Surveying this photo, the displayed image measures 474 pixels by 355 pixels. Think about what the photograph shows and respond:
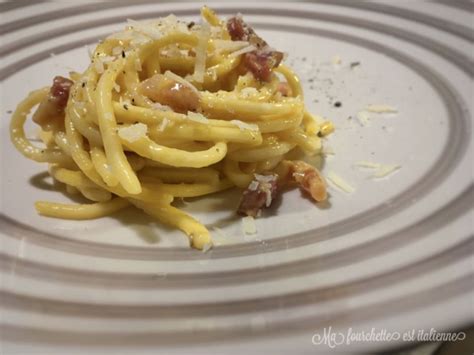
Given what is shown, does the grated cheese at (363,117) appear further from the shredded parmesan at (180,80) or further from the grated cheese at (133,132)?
the grated cheese at (133,132)

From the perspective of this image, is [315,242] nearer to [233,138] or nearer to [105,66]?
[233,138]

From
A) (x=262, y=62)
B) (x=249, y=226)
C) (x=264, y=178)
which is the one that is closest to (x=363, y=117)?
(x=262, y=62)

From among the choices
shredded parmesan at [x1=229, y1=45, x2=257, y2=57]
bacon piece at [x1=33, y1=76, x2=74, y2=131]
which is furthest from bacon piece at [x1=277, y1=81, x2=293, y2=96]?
bacon piece at [x1=33, y1=76, x2=74, y2=131]

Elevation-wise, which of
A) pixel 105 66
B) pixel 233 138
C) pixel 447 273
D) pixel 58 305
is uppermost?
pixel 105 66

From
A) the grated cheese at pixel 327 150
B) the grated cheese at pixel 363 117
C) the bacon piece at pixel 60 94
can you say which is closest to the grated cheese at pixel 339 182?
the grated cheese at pixel 327 150

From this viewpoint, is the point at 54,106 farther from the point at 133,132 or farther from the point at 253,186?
the point at 253,186

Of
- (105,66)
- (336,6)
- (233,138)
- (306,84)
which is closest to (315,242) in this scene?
(233,138)
